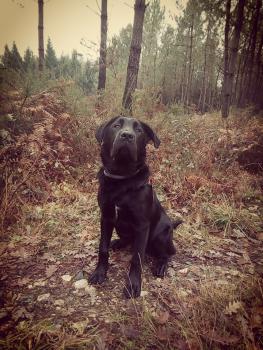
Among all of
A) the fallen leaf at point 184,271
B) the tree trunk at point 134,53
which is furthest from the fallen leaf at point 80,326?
the tree trunk at point 134,53

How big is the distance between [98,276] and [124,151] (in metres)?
1.44

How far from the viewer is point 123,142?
2.80 metres

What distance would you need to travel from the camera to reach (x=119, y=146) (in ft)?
9.22

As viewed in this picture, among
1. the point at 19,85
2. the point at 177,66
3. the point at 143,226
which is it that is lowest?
the point at 143,226

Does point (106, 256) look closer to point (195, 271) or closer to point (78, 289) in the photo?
point (78, 289)

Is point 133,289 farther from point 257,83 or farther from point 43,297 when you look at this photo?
point 257,83

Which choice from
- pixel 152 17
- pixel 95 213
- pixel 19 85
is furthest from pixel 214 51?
pixel 95 213

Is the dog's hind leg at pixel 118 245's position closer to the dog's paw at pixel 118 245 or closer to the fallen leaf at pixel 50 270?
the dog's paw at pixel 118 245

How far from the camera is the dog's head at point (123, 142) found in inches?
111

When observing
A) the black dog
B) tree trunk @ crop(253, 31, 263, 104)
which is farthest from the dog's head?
tree trunk @ crop(253, 31, 263, 104)

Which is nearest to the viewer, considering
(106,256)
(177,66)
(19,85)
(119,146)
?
(119,146)

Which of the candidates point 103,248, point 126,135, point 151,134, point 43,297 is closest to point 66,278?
point 43,297

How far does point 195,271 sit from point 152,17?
28.5 m

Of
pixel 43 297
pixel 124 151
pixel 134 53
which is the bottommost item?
pixel 43 297
